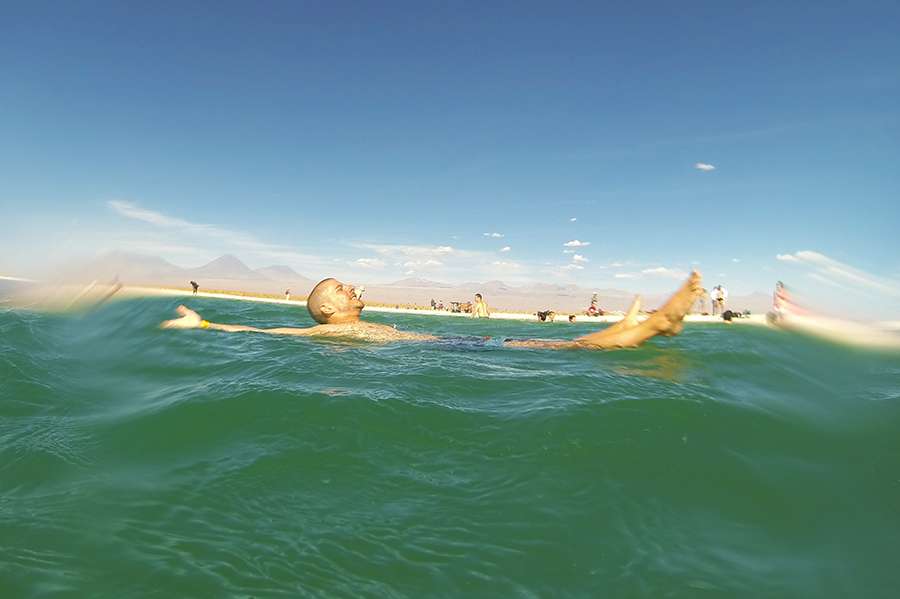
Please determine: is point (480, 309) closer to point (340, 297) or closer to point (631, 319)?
point (340, 297)

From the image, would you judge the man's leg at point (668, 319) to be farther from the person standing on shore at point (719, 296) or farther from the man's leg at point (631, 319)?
the person standing on shore at point (719, 296)

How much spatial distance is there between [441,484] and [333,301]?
6.12 metres

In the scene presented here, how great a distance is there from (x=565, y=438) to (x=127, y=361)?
277 inches

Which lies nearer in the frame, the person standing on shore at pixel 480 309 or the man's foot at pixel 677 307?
the man's foot at pixel 677 307

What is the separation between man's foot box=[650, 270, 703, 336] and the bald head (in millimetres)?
5318

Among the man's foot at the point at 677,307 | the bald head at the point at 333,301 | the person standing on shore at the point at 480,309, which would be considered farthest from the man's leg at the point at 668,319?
the person standing on shore at the point at 480,309

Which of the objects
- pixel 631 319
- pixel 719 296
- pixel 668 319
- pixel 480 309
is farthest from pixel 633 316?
pixel 719 296

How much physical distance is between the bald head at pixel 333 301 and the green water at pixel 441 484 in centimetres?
264

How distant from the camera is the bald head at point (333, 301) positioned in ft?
28.5

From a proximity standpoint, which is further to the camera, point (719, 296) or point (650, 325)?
point (719, 296)

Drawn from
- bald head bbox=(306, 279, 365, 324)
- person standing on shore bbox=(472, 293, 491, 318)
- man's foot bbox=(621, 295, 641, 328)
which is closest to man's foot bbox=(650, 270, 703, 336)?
man's foot bbox=(621, 295, 641, 328)

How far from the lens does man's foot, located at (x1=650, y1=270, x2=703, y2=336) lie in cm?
563

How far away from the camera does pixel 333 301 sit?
8711mm

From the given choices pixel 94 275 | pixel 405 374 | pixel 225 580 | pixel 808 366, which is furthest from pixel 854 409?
pixel 94 275
